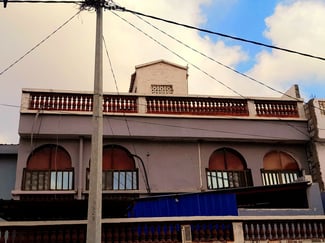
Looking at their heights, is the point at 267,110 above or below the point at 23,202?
above

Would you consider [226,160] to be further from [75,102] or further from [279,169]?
[75,102]

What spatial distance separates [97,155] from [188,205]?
424 cm

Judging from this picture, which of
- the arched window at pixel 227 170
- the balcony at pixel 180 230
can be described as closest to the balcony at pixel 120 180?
the arched window at pixel 227 170

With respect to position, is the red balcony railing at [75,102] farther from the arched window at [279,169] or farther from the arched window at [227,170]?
the arched window at [279,169]

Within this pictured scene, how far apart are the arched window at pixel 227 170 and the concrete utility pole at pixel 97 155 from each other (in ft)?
23.0

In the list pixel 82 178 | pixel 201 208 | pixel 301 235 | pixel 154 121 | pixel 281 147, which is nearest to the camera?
pixel 301 235

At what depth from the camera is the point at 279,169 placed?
15.1m

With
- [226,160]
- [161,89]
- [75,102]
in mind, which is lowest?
[226,160]

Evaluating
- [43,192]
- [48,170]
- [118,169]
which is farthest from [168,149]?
[43,192]

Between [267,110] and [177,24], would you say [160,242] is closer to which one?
[177,24]

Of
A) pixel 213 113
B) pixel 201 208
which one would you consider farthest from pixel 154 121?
pixel 201 208

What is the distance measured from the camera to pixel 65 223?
9312 mm

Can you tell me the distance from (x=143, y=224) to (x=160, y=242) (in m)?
0.53

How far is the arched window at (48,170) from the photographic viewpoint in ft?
44.4
